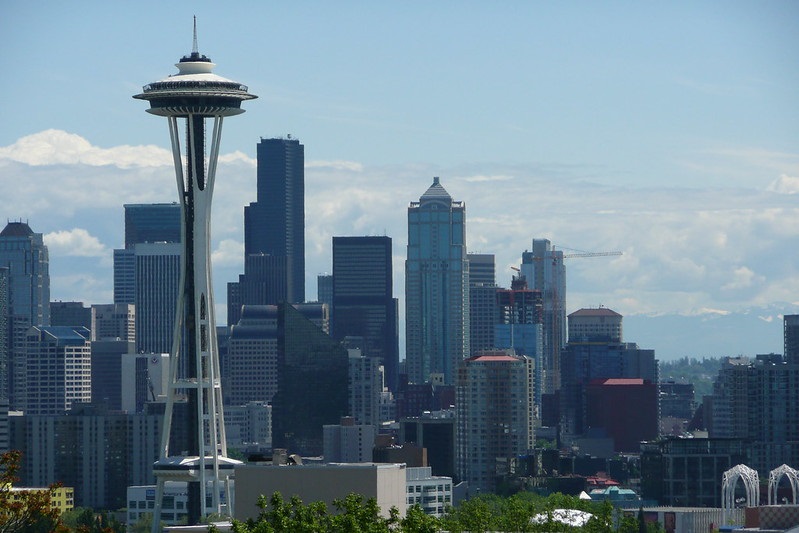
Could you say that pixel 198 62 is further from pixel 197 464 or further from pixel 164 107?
pixel 197 464

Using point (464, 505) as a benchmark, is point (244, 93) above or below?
above

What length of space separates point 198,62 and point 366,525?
104m

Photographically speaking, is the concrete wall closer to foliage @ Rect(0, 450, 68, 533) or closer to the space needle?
foliage @ Rect(0, 450, 68, 533)

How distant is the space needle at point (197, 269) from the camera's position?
572ft

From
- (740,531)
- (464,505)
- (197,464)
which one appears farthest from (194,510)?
(740,531)

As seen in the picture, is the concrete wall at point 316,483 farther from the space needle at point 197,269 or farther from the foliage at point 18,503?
the space needle at point 197,269

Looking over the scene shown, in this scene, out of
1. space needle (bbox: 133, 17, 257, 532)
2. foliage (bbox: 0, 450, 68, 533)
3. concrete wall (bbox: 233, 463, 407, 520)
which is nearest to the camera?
foliage (bbox: 0, 450, 68, 533)

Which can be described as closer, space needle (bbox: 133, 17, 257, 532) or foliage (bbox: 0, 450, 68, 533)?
foliage (bbox: 0, 450, 68, 533)

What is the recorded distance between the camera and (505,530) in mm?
133250

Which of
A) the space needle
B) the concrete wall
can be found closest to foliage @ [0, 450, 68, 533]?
the concrete wall

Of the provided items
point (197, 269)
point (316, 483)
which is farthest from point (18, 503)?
point (197, 269)

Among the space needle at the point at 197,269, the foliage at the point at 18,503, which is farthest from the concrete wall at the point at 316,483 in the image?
the space needle at the point at 197,269

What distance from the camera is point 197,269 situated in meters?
174

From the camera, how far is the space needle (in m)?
174
